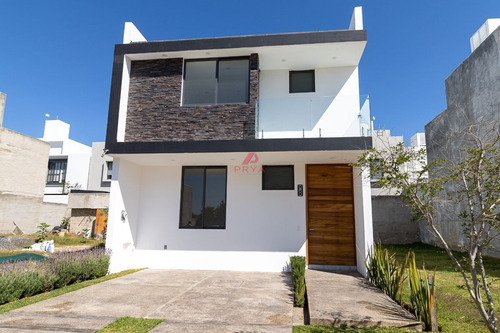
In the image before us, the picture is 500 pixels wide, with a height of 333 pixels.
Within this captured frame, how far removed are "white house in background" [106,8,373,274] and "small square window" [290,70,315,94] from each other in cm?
3

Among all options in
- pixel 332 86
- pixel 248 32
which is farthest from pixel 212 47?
pixel 332 86

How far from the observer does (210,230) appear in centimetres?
864

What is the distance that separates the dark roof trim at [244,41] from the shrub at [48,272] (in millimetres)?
5583

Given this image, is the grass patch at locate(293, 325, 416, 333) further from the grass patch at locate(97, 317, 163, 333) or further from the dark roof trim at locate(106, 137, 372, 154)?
the dark roof trim at locate(106, 137, 372, 154)

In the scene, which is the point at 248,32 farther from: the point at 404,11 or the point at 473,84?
the point at 473,84

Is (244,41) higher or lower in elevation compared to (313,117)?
higher

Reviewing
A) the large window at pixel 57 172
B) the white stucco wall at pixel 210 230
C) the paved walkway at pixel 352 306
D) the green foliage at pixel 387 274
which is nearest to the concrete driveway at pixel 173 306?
the paved walkway at pixel 352 306

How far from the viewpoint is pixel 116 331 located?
146 inches

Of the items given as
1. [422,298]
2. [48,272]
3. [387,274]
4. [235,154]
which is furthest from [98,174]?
[422,298]

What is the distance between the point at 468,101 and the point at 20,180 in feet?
68.1

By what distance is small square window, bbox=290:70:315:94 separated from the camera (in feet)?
29.3

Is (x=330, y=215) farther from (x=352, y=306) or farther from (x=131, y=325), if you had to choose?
(x=131, y=325)

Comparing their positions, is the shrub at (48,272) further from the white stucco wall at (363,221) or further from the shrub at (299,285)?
the white stucco wall at (363,221)

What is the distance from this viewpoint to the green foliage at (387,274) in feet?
16.5
